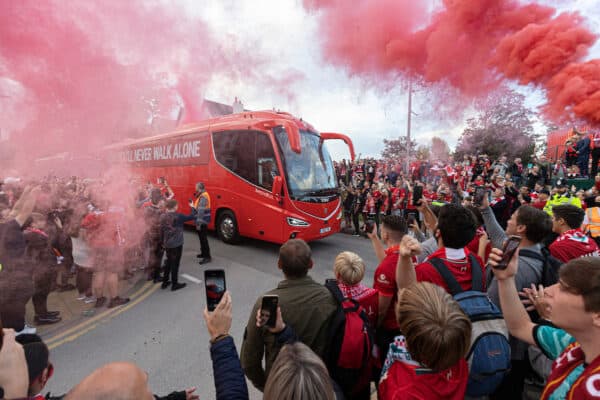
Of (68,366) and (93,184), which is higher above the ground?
(93,184)

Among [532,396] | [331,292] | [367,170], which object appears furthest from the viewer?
[367,170]

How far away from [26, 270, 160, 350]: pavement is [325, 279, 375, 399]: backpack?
398cm

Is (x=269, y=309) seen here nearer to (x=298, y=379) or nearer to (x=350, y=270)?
(x=298, y=379)

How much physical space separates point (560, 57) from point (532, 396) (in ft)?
13.7

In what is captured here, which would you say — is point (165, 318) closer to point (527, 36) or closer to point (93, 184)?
point (93, 184)

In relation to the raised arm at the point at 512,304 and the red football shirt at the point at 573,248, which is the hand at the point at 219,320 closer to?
the raised arm at the point at 512,304

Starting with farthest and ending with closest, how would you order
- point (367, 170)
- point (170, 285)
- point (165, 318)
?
1. point (367, 170)
2. point (170, 285)
3. point (165, 318)

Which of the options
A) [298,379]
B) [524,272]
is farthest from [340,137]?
[298,379]

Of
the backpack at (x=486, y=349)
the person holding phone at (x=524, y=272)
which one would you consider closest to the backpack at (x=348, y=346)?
the backpack at (x=486, y=349)

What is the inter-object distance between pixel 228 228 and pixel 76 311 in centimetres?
387

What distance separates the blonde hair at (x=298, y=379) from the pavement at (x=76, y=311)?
4.21 m

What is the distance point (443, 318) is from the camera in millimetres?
1149

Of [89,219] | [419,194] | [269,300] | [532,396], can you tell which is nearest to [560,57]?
[419,194]

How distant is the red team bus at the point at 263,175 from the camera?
22.1 feet
